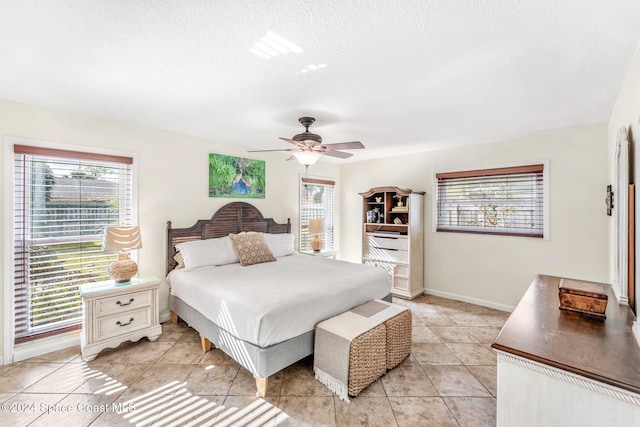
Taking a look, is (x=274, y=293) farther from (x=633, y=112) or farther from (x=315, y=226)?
(x=633, y=112)

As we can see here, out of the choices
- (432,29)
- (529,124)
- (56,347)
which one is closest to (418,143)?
(529,124)

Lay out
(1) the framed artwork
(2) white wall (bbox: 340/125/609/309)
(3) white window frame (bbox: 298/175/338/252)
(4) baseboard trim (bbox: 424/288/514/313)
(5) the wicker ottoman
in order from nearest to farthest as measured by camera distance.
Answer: (5) the wicker ottoman, (2) white wall (bbox: 340/125/609/309), (4) baseboard trim (bbox: 424/288/514/313), (1) the framed artwork, (3) white window frame (bbox: 298/175/338/252)

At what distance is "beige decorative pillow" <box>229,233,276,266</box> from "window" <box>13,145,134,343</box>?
1.37 meters

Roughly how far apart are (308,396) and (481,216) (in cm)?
344

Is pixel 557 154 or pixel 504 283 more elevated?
pixel 557 154

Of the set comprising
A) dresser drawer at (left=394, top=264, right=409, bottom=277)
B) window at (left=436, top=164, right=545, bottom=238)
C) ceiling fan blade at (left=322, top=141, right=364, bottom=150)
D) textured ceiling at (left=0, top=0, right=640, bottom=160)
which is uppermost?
textured ceiling at (left=0, top=0, right=640, bottom=160)

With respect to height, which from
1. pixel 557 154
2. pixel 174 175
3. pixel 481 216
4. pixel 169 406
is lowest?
pixel 169 406

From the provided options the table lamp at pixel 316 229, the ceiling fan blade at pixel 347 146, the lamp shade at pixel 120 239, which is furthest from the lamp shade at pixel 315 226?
the lamp shade at pixel 120 239

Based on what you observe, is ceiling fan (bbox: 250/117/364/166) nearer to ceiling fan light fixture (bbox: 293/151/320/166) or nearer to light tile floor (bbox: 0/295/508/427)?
ceiling fan light fixture (bbox: 293/151/320/166)

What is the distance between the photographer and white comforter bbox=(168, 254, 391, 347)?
6.96 ft

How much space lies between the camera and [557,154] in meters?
3.45

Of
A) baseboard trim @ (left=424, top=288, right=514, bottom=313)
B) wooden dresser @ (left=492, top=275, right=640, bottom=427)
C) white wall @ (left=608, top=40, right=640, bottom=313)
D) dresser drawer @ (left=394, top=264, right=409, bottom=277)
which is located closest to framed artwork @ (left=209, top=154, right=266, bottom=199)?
dresser drawer @ (left=394, top=264, right=409, bottom=277)

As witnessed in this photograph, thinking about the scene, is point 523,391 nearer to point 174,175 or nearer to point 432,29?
point 432,29

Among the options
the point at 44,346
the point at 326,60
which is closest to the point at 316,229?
the point at 326,60
